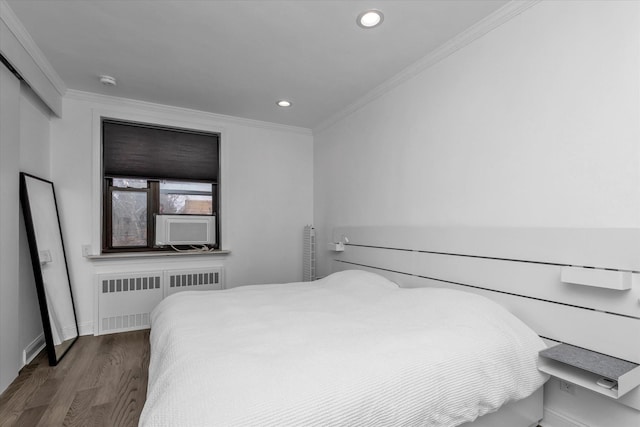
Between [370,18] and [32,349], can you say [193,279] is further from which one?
[370,18]

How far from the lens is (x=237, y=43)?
7.82 ft

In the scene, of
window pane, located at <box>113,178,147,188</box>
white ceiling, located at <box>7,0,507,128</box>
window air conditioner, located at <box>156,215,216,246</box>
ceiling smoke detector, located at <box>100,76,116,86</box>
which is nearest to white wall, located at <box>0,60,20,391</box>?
white ceiling, located at <box>7,0,507,128</box>

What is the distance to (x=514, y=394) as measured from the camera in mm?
1529

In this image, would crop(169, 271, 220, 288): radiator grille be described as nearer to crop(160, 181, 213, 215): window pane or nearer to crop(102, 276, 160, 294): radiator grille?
crop(102, 276, 160, 294): radiator grille

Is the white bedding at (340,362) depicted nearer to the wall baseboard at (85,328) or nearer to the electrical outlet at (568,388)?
the electrical outlet at (568,388)

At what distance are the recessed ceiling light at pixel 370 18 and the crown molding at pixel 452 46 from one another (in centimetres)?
60

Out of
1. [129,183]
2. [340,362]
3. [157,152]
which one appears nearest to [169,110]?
[157,152]

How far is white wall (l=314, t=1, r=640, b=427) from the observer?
156 centimetres

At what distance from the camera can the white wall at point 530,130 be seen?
5.11 feet

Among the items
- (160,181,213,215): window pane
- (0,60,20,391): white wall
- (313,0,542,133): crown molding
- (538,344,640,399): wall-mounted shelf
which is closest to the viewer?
(538,344,640,399): wall-mounted shelf

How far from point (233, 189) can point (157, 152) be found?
93 cm

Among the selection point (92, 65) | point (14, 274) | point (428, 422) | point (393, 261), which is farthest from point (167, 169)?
point (428, 422)

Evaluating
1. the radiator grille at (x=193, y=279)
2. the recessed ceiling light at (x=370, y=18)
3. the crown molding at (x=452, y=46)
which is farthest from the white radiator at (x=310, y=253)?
the recessed ceiling light at (x=370, y=18)

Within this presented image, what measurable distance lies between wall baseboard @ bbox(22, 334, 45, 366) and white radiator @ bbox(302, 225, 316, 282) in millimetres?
2682
